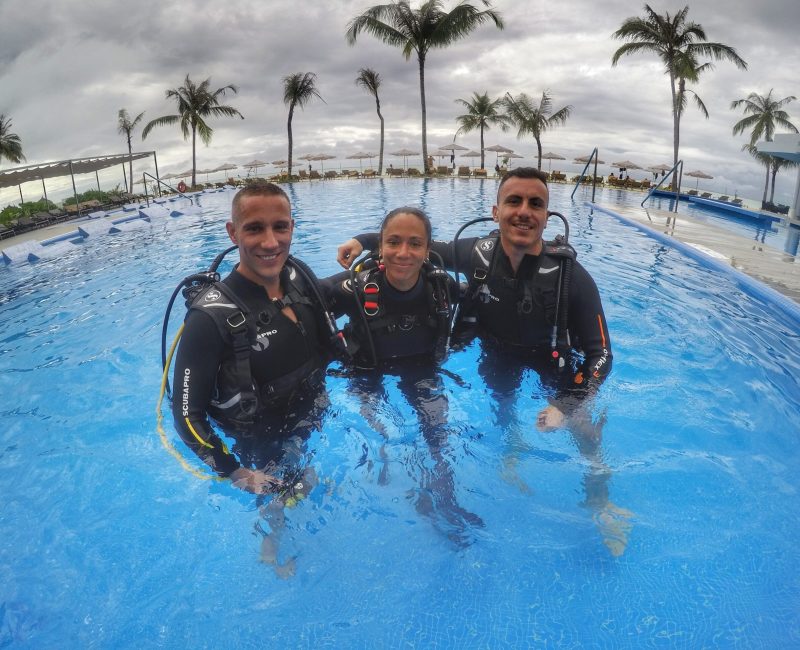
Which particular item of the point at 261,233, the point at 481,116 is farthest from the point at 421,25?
the point at 261,233

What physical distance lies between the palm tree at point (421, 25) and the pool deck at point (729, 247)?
2073cm

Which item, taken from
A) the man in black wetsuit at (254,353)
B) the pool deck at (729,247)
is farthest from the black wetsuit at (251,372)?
the pool deck at (729,247)

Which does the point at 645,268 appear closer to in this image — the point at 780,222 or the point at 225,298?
the point at 225,298

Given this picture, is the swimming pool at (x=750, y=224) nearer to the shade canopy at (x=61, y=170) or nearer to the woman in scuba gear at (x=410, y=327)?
the woman in scuba gear at (x=410, y=327)

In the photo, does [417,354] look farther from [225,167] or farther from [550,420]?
[225,167]

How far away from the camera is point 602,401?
4492 mm

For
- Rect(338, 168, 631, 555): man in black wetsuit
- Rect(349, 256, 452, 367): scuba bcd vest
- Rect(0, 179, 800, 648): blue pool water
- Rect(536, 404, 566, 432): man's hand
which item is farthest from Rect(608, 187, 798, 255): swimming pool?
Rect(349, 256, 452, 367): scuba bcd vest

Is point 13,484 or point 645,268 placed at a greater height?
point 645,268

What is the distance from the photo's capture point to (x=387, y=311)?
3.04 m

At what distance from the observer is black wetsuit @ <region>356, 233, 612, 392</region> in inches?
115

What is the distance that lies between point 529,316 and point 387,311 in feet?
3.30

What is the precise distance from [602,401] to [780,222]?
58.0 feet

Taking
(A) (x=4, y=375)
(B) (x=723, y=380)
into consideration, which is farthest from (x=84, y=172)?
(B) (x=723, y=380)

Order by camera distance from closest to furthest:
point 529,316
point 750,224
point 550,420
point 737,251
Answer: point 550,420 → point 529,316 → point 737,251 → point 750,224
